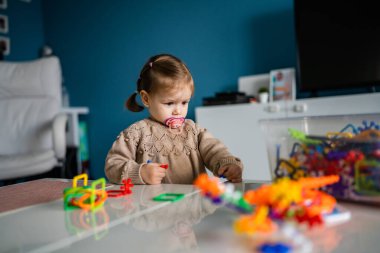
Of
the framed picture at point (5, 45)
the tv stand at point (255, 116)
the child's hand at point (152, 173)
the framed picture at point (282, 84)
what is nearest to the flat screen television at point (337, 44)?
the framed picture at point (282, 84)

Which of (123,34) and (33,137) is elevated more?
(123,34)

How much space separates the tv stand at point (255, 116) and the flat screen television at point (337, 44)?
0.18 meters

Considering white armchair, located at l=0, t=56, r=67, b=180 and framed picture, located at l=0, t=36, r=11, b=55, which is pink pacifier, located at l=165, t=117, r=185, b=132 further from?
framed picture, located at l=0, t=36, r=11, b=55

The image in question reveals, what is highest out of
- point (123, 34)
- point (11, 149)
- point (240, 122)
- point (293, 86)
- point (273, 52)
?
point (123, 34)

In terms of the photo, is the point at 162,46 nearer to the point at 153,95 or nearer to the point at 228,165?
the point at 153,95

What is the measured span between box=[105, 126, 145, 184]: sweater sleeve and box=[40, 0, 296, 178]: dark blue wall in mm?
1664

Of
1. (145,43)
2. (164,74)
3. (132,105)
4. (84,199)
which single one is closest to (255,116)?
(132,105)

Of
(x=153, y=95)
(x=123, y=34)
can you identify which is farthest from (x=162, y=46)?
(x=153, y=95)

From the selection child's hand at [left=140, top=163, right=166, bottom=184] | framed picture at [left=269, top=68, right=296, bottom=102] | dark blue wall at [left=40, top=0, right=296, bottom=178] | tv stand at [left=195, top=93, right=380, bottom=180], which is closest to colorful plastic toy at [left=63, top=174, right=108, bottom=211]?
child's hand at [left=140, top=163, right=166, bottom=184]

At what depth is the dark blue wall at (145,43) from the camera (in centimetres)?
251

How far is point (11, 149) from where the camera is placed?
2.48m

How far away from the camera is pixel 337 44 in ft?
6.92

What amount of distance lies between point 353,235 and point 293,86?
6.30 ft

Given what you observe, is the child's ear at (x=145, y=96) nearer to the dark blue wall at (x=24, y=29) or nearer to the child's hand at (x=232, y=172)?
the child's hand at (x=232, y=172)
